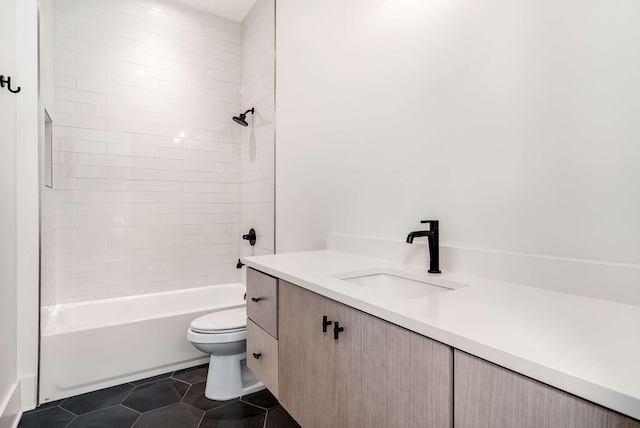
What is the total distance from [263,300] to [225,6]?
2.76 meters

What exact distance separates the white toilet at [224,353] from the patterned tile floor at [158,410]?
0.17ft

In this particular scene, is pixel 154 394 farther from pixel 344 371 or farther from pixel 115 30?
pixel 115 30

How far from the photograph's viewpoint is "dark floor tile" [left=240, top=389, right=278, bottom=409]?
1857 mm

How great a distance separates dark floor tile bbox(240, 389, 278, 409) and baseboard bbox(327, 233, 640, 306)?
1.12 m

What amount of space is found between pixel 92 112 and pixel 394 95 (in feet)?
7.93

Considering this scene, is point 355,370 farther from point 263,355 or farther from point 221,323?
point 221,323

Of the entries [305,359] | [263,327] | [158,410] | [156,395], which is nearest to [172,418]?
[158,410]

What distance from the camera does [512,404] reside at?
0.55 metres

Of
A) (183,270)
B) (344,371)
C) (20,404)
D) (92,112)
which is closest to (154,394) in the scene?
(20,404)

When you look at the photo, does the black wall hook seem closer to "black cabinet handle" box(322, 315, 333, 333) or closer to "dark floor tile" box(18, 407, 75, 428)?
"dark floor tile" box(18, 407, 75, 428)

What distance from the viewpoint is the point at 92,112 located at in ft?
8.60

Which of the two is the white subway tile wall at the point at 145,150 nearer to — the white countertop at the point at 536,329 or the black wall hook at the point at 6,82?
the black wall hook at the point at 6,82

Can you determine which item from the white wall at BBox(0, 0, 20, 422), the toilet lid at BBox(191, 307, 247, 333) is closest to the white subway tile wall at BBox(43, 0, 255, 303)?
the white wall at BBox(0, 0, 20, 422)

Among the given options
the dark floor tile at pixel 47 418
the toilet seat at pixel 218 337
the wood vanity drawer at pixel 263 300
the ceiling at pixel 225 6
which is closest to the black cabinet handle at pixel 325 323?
the wood vanity drawer at pixel 263 300
